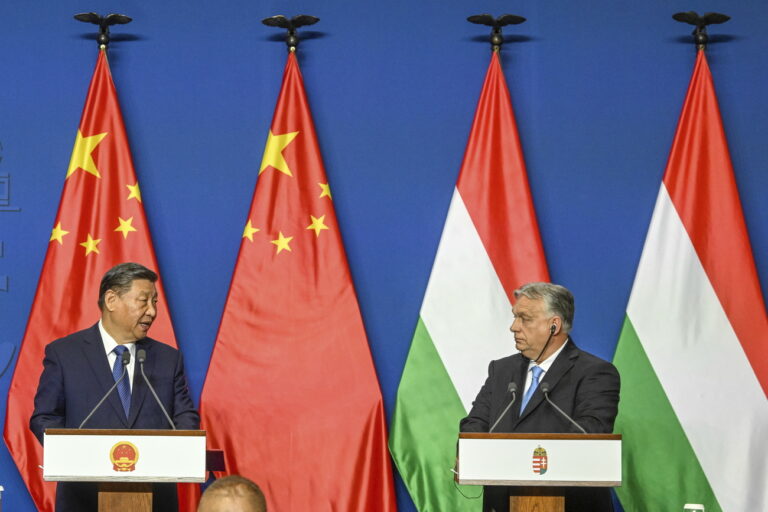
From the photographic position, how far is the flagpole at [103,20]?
489 centimetres

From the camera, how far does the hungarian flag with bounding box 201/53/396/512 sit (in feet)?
15.5

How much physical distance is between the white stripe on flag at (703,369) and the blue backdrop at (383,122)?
0.74ft

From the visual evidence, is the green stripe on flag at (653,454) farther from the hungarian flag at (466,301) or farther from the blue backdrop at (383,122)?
the hungarian flag at (466,301)

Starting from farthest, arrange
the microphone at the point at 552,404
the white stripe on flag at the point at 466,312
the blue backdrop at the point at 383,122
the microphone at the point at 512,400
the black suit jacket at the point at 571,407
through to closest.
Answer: the blue backdrop at the point at 383,122, the white stripe on flag at the point at 466,312, the black suit jacket at the point at 571,407, the microphone at the point at 512,400, the microphone at the point at 552,404

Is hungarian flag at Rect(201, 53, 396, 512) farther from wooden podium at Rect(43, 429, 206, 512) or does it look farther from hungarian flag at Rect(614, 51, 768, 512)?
wooden podium at Rect(43, 429, 206, 512)

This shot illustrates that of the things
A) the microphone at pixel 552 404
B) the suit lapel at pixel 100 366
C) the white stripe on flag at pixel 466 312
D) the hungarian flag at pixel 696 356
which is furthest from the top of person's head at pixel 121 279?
the hungarian flag at pixel 696 356

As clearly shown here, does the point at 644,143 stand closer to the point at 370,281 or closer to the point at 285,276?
the point at 370,281

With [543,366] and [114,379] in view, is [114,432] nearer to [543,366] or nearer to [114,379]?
[114,379]

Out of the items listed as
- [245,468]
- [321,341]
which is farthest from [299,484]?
[321,341]

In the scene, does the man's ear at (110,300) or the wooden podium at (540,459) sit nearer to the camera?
the wooden podium at (540,459)

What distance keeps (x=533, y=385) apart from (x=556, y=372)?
101 mm

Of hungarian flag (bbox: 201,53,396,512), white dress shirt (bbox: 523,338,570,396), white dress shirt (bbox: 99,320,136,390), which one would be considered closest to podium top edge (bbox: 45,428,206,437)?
white dress shirt (bbox: 99,320,136,390)

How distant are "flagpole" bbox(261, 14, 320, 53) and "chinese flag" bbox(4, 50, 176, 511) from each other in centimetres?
77

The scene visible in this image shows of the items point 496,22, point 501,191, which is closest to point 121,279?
point 501,191
